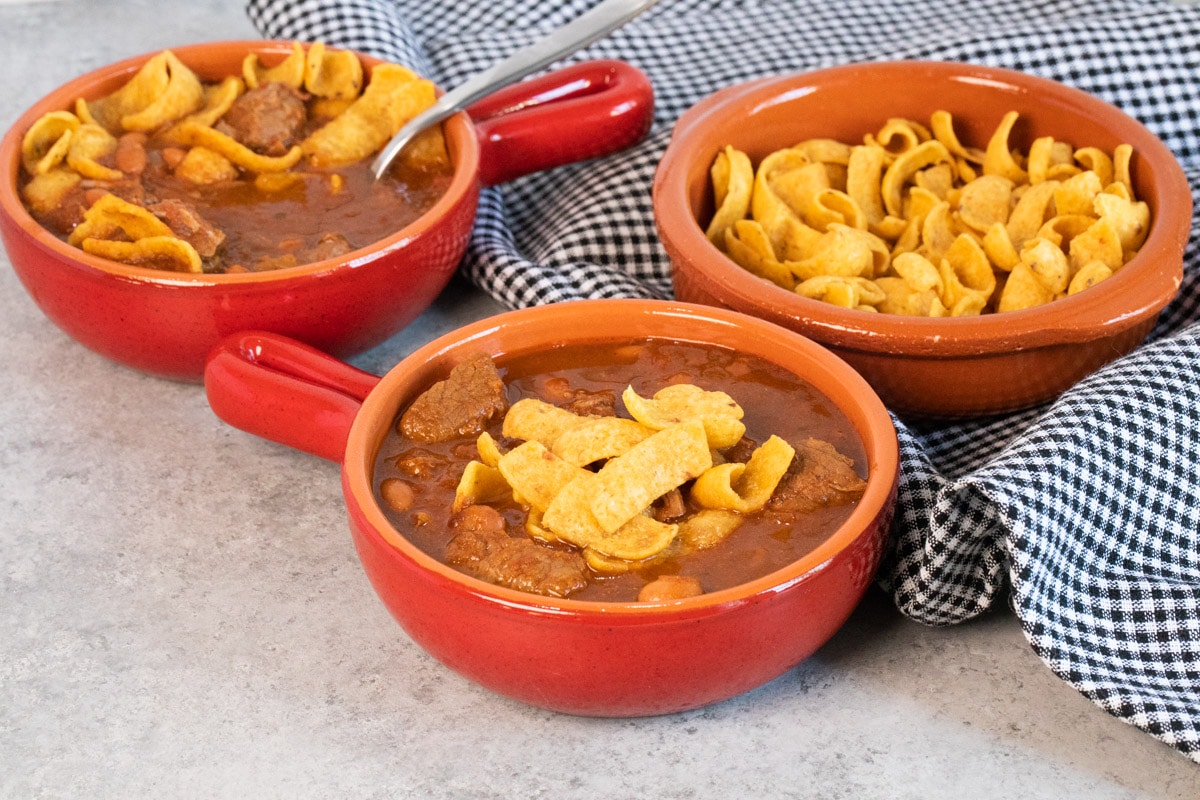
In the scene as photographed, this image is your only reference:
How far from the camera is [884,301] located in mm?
Answer: 2242

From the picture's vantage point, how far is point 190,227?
7.32 ft

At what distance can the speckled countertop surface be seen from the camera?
1.72 meters

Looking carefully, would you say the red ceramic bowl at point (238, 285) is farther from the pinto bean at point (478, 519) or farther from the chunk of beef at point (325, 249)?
the pinto bean at point (478, 519)

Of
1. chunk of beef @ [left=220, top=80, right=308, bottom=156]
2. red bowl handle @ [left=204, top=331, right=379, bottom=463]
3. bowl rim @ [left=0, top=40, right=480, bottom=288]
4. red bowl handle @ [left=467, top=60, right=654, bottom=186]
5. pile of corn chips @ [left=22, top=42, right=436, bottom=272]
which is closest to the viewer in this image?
red bowl handle @ [left=204, top=331, right=379, bottom=463]

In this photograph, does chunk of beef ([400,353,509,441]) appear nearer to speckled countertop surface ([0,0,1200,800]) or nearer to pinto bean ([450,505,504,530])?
pinto bean ([450,505,504,530])

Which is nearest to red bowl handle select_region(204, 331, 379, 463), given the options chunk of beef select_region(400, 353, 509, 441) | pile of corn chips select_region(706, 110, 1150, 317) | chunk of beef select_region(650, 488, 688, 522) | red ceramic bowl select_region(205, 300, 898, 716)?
red ceramic bowl select_region(205, 300, 898, 716)

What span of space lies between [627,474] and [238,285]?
2.43 ft

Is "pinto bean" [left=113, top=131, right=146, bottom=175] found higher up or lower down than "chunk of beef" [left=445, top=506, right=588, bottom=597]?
higher up

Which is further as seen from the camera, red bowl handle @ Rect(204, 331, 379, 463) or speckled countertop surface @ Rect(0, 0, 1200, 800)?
red bowl handle @ Rect(204, 331, 379, 463)

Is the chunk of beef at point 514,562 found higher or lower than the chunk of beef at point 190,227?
lower

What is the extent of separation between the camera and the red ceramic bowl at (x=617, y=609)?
161 cm

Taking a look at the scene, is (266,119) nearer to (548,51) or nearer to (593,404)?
(548,51)

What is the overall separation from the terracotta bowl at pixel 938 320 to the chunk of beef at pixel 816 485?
300 millimetres

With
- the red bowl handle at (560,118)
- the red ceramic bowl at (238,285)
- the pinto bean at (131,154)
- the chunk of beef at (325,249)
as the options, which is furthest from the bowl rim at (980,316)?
the pinto bean at (131,154)
